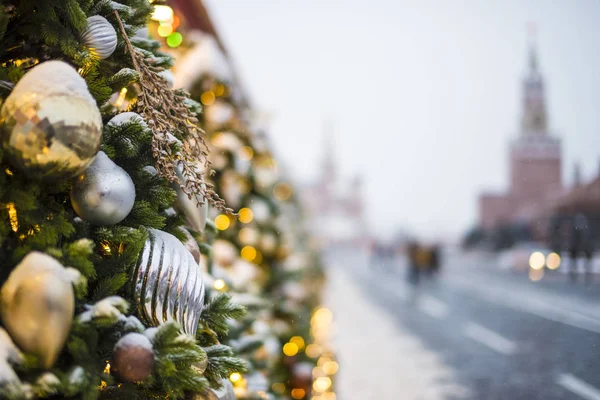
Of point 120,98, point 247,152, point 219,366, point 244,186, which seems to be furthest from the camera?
point 247,152

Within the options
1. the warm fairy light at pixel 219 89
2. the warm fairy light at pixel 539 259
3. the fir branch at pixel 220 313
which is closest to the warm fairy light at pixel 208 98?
the warm fairy light at pixel 219 89

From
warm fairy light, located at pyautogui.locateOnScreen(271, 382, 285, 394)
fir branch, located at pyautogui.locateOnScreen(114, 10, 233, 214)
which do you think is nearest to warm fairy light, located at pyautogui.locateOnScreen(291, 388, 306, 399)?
warm fairy light, located at pyautogui.locateOnScreen(271, 382, 285, 394)

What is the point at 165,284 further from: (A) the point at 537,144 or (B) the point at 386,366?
(B) the point at 386,366

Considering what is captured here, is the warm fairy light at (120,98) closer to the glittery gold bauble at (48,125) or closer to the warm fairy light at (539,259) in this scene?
the glittery gold bauble at (48,125)

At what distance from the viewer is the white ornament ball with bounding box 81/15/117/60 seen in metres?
1.05

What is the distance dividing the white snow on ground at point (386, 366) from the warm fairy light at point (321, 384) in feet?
2.89

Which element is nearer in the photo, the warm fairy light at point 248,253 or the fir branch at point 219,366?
the fir branch at point 219,366

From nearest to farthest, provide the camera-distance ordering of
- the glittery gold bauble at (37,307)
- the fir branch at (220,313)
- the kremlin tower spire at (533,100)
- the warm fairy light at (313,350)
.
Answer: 1. the glittery gold bauble at (37,307)
2. the fir branch at (220,313)
3. the kremlin tower spire at (533,100)
4. the warm fairy light at (313,350)

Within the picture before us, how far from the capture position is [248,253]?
3664 millimetres

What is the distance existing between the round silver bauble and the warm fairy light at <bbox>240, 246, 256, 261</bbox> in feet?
8.40

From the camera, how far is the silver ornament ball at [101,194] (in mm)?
928

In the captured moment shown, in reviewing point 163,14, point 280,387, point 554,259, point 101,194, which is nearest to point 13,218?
point 101,194

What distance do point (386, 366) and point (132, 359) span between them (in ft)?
16.9

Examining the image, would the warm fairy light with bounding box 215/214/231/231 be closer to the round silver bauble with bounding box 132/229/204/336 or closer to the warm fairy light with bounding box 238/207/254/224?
the warm fairy light with bounding box 238/207/254/224
